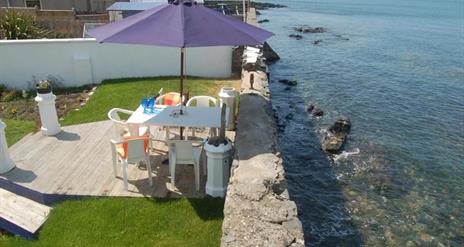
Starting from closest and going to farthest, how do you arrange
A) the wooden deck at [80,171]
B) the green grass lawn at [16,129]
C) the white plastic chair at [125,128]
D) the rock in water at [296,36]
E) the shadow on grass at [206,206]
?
the shadow on grass at [206,206]
the wooden deck at [80,171]
the white plastic chair at [125,128]
the green grass lawn at [16,129]
the rock in water at [296,36]

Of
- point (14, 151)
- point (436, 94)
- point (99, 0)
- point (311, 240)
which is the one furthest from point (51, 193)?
point (99, 0)

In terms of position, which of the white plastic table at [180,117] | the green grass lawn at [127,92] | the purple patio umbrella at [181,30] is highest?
the purple patio umbrella at [181,30]

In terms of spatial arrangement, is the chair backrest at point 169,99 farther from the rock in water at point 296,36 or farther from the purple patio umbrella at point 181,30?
the rock in water at point 296,36

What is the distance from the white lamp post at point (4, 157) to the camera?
7508 mm

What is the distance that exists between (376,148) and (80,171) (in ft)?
31.5

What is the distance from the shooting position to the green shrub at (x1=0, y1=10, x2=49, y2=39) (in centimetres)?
1477

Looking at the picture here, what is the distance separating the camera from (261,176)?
6.29m

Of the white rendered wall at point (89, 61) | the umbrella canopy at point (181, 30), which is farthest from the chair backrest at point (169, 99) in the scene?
the white rendered wall at point (89, 61)

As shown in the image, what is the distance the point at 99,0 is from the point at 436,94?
21.9m

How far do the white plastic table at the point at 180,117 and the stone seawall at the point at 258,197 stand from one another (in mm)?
576

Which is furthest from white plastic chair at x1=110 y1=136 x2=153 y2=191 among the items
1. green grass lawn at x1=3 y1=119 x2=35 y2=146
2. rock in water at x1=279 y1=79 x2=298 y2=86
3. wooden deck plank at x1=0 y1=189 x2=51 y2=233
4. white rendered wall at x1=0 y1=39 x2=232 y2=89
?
rock in water at x1=279 y1=79 x2=298 y2=86

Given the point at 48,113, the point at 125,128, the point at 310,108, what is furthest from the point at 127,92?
the point at 310,108

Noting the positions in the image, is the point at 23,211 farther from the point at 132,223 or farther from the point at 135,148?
the point at 135,148

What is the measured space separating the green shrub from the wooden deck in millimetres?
7118
